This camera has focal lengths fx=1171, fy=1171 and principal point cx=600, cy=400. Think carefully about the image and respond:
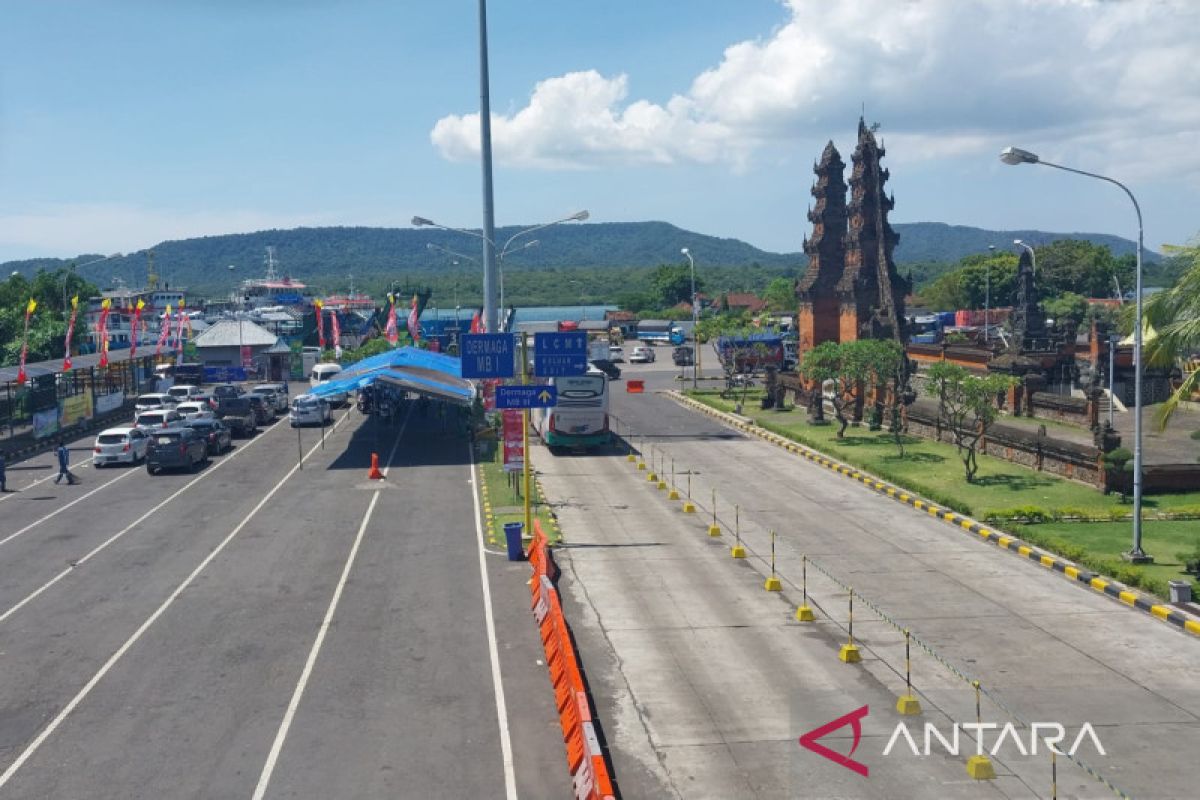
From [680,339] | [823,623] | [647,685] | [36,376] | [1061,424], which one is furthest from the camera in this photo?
[680,339]

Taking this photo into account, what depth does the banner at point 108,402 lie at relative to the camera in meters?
62.8

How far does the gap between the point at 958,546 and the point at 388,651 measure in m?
15.8

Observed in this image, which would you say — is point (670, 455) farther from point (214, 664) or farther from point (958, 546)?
point (214, 664)

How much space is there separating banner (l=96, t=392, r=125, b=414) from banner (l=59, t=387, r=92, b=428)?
157cm

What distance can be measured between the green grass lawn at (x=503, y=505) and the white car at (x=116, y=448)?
14.0 m

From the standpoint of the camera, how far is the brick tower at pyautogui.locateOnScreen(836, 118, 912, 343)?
62938mm

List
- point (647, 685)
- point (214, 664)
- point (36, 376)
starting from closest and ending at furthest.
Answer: point (647, 685) < point (214, 664) < point (36, 376)

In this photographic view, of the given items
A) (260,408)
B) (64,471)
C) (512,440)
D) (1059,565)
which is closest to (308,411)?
(260,408)

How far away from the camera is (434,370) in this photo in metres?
55.4

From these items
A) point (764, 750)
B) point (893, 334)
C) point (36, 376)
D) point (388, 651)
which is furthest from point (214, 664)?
point (893, 334)

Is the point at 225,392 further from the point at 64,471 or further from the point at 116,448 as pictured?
the point at 64,471

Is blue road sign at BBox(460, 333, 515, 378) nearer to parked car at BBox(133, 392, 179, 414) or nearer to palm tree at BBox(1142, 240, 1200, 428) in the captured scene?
palm tree at BBox(1142, 240, 1200, 428)

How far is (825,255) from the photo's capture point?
69.2 metres

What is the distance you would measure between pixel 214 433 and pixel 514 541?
78.3 ft
